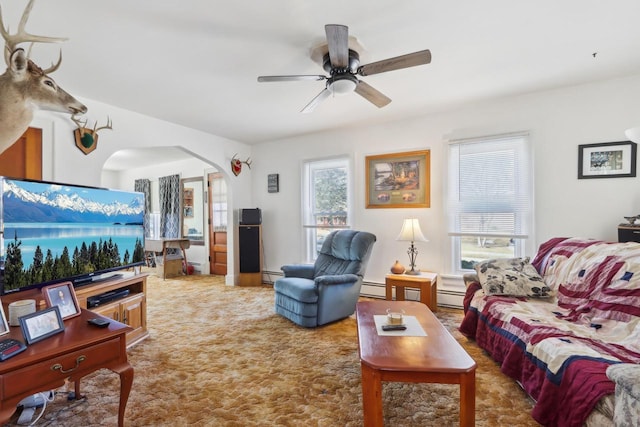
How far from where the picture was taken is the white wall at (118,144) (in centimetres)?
284

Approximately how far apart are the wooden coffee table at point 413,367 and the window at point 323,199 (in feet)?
8.97

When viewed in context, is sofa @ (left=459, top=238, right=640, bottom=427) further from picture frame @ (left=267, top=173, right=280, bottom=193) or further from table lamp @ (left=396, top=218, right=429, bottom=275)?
picture frame @ (left=267, top=173, right=280, bottom=193)

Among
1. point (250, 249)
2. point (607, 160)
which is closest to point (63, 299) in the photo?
point (250, 249)

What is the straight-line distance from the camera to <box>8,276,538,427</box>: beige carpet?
1710 millimetres

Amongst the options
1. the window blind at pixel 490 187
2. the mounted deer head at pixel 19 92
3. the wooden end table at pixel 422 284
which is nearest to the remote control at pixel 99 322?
the mounted deer head at pixel 19 92

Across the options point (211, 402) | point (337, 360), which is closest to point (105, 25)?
point (211, 402)

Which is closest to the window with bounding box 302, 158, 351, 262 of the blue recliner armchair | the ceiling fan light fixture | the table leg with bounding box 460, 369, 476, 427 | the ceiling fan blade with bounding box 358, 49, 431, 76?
the blue recliner armchair

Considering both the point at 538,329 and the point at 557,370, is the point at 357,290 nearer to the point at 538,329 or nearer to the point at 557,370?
the point at 538,329

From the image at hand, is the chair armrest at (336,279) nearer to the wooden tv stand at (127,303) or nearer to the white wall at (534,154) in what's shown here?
the white wall at (534,154)

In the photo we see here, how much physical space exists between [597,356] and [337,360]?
1597 millimetres

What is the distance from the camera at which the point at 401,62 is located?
1.94 metres

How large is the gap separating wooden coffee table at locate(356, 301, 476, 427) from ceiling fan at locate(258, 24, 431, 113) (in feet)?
5.67

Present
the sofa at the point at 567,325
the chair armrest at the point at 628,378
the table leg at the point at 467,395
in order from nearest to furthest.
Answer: the chair armrest at the point at 628,378 < the sofa at the point at 567,325 < the table leg at the point at 467,395

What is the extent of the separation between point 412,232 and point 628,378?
8.15 ft
